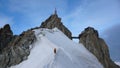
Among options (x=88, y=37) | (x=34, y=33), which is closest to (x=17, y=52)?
(x=34, y=33)

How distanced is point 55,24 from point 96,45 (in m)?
11.7

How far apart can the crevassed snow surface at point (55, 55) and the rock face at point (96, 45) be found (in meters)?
2.75

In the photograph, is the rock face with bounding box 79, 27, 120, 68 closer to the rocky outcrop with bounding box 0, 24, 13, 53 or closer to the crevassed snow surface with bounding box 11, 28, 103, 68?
the crevassed snow surface with bounding box 11, 28, 103, 68

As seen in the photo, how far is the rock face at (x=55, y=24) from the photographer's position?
177ft

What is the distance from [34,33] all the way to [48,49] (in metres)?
7.68

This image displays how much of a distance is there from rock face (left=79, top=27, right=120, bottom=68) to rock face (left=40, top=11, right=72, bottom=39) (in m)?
4.13

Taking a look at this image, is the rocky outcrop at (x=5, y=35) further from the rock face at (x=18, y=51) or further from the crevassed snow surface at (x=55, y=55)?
the crevassed snow surface at (x=55, y=55)

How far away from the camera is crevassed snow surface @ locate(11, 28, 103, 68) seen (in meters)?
34.2

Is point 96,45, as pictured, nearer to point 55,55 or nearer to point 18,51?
point 55,55

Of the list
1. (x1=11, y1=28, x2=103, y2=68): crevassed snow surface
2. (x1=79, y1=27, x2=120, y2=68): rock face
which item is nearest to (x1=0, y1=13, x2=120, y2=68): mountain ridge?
(x1=79, y1=27, x2=120, y2=68): rock face

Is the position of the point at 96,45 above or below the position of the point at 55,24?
below

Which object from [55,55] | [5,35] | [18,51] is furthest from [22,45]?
[5,35]

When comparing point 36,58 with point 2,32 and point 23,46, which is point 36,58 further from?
point 2,32

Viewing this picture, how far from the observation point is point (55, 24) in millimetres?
54719
